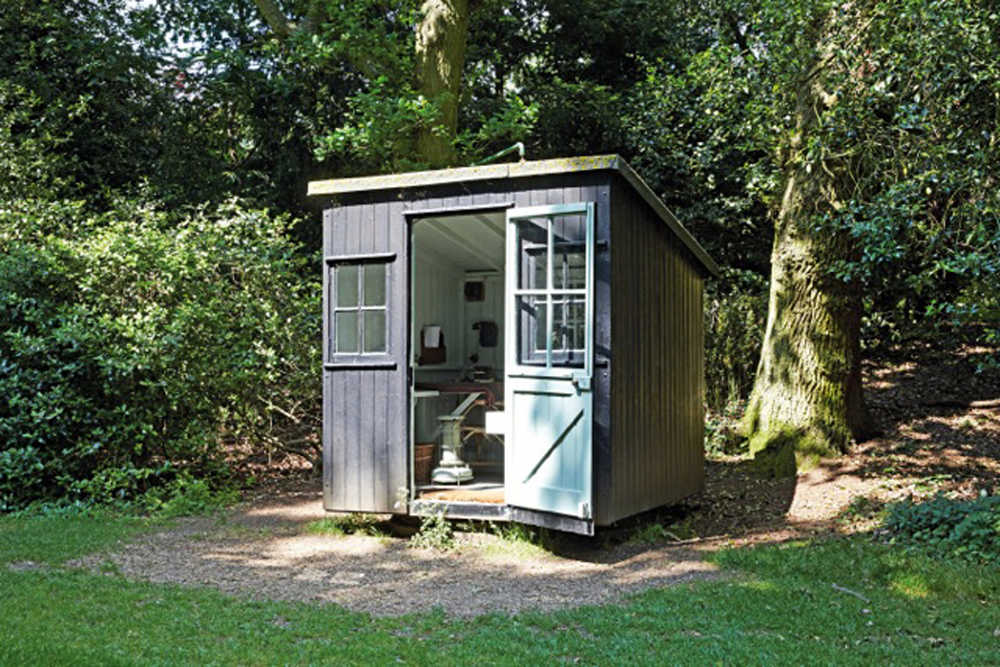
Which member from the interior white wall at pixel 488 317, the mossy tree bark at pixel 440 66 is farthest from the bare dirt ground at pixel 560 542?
the mossy tree bark at pixel 440 66

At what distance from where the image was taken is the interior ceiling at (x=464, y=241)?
27.9 ft

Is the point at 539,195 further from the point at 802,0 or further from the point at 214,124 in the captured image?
the point at 214,124

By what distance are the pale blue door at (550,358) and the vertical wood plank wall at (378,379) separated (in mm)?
334

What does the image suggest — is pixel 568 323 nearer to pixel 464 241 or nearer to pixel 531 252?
pixel 531 252

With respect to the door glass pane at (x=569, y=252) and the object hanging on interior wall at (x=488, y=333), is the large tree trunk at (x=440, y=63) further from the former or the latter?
the door glass pane at (x=569, y=252)

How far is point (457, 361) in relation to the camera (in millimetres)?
9891

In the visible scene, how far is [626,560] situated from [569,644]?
7.34 ft

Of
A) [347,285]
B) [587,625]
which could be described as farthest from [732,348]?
[587,625]

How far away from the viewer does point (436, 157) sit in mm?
11375

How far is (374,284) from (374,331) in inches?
15.4

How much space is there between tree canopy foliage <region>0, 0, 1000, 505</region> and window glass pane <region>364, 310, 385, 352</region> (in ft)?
9.07

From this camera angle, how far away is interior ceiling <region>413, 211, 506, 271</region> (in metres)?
8.50

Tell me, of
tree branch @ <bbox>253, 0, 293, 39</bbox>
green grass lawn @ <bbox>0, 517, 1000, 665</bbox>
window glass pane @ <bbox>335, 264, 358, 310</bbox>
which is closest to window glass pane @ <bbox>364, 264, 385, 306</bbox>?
window glass pane @ <bbox>335, 264, 358, 310</bbox>

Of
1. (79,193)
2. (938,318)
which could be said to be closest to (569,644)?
(938,318)
